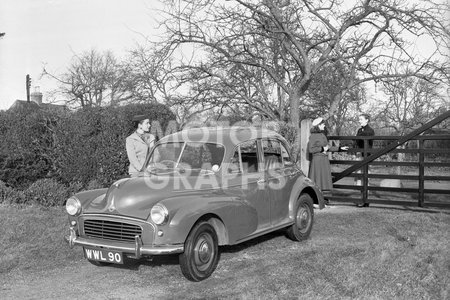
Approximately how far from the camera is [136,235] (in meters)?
5.52

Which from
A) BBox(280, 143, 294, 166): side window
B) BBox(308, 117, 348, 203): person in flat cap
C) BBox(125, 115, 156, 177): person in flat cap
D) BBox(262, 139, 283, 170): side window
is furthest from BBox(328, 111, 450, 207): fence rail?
BBox(125, 115, 156, 177): person in flat cap

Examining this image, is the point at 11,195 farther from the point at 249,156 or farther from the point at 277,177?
the point at 277,177

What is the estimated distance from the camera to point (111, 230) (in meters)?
5.79

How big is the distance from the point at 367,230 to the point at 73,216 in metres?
5.10

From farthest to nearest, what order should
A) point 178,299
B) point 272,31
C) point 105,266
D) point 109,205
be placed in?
point 272,31, point 105,266, point 109,205, point 178,299

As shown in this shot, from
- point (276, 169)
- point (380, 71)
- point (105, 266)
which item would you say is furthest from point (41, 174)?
point (380, 71)

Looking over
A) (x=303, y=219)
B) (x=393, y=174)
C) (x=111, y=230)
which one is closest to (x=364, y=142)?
(x=393, y=174)

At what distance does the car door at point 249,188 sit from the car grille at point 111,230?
1.39m

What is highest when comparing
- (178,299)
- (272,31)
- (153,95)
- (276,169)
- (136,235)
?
(272,31)

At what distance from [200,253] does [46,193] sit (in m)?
5.43

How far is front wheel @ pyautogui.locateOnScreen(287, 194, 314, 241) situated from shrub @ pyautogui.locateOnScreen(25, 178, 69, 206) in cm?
492

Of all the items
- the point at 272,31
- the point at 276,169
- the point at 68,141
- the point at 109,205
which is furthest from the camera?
the point at 272,31

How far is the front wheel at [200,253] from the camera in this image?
18.5 feet

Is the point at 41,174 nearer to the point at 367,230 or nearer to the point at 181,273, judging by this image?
the point at 181,273
